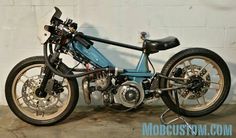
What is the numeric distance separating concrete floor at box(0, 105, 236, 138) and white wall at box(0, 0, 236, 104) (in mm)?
594

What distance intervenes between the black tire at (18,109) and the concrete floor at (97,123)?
6cm

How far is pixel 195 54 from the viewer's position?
326cm

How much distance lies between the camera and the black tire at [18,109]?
327 cm

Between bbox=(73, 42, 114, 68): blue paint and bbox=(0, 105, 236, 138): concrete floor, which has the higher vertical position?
bbox=(73, 42, 114, 68): blue paint

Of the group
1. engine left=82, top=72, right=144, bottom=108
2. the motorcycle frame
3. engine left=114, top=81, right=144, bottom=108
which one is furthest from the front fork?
engine left=114, top=81, right=144, bottom=108

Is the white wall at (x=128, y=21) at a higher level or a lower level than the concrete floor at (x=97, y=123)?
higher

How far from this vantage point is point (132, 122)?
3.44 m

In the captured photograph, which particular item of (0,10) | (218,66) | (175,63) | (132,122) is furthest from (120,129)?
(0,10)

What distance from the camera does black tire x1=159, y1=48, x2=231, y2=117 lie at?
3256mm

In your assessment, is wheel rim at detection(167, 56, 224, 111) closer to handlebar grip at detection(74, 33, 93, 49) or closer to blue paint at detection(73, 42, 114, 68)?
blue paint at detection(73, 42, 114, 68)

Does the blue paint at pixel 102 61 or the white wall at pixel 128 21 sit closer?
the blue paint at pixel 102 61

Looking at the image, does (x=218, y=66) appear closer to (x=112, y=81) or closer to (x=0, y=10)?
(x=112, y=81)

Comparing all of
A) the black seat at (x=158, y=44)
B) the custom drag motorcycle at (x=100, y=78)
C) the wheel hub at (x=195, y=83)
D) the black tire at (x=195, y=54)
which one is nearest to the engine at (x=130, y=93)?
the custom drag motorcycle at (x=100, y=78)

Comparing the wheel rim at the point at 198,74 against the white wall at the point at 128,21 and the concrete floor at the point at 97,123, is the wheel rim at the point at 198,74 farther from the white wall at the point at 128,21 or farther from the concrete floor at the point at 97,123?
the white wall at the point at 128,21
